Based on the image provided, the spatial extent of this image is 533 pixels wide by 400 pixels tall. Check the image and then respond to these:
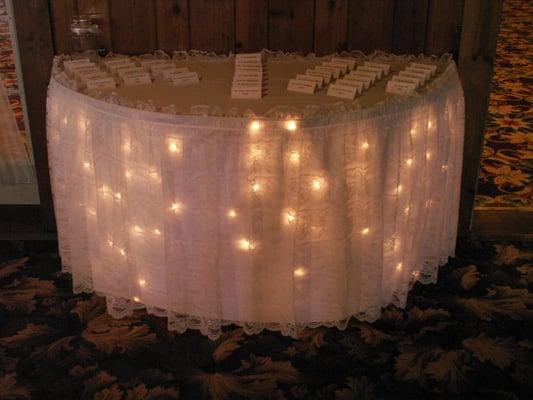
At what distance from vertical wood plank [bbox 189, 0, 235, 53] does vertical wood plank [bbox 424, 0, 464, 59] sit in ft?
2.47

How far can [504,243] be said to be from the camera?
2.85m

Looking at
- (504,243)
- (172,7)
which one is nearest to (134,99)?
(172,7)

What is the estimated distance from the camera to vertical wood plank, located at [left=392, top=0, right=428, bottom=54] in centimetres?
257

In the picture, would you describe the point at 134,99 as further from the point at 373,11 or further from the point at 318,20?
the point at 373,11

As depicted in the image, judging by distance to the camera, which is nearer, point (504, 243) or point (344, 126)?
point (344, 126)

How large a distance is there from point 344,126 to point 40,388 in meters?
1.18

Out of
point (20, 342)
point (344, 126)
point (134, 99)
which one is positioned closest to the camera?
point (344, 126)

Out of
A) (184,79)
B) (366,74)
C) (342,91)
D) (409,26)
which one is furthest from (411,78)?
(184,79)

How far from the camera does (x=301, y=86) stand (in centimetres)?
218

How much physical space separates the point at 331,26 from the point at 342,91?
60 centimetres

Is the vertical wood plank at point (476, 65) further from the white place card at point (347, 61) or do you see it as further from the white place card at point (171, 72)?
the white place card at point (171, 72)

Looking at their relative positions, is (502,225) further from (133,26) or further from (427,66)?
(133,26)

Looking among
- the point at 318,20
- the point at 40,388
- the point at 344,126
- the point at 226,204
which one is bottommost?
the point at 40,388

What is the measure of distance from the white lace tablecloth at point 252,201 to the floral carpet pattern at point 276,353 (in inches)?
3.0
